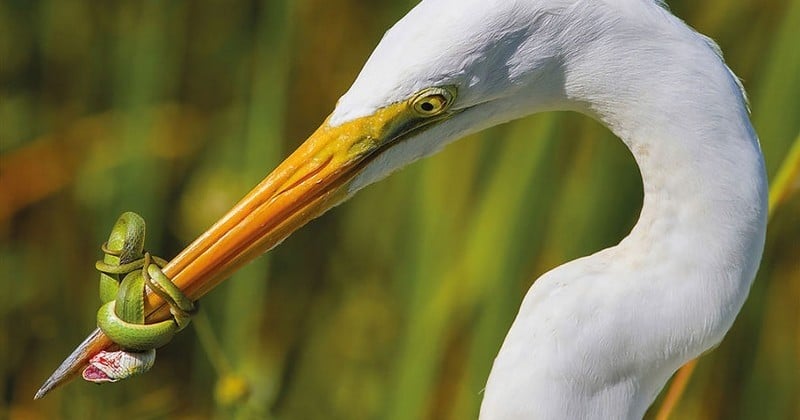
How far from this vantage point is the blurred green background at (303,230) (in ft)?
4.24

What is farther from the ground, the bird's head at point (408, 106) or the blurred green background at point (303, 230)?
the bird's head at point (408, 106)

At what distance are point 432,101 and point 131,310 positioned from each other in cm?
26

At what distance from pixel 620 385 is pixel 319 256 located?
965 millimetres

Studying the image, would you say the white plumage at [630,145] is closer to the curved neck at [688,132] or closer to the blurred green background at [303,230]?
the curved neck at [688,132]

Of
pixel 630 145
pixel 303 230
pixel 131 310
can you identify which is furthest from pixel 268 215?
pixel 303 230

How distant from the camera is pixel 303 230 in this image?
5.44 ft

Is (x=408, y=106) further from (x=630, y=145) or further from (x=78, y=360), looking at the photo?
(x=78, y=360)

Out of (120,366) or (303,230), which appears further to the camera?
(303,230)

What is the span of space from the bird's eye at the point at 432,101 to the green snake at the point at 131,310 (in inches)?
8.6

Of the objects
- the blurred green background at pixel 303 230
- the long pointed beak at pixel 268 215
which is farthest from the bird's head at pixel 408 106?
the blurred green background at pixel 303 230

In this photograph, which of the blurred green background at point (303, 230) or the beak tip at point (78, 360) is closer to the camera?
the beak tip at point (78, 360)

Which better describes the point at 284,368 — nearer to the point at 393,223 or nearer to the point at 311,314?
the point at 311,314

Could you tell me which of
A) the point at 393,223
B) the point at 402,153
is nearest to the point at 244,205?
the point at 402,153

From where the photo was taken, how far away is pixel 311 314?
169cm
